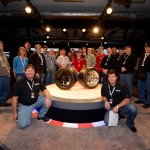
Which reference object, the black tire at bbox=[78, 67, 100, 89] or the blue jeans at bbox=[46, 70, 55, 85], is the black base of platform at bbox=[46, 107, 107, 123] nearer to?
the black tire at bbox=[78, 67, 100, 89]

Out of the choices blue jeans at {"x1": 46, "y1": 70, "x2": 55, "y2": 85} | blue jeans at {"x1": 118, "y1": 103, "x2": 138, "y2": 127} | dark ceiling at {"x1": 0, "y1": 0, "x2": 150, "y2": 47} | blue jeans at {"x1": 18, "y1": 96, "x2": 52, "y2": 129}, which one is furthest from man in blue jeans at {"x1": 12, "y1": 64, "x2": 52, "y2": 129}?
dark ceiling at {"x1": 0, "y1": 0, "x2": 150, "y2": 47}

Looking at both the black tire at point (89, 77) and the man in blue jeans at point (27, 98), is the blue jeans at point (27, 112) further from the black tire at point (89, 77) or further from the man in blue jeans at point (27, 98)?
the black tire at point (89, 77)

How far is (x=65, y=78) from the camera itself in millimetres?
4480

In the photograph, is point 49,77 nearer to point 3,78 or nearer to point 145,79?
point 3,78

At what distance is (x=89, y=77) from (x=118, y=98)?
117cm

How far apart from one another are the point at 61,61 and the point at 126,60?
6.58ft

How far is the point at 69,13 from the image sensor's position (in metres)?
7.30

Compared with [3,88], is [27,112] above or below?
below

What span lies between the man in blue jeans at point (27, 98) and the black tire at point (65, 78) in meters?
0.82

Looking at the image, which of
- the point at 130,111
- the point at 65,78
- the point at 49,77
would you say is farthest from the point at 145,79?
the point at 49,77

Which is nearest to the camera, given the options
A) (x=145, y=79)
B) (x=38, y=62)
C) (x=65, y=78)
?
(x=65, y=78)

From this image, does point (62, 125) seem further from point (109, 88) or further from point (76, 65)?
point (76, 65)

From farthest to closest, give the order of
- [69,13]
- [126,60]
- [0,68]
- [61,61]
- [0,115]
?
[69,13], [61,61], [126,60], [0,68], [0,115]

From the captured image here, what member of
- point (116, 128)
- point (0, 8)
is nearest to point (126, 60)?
point (116, 128)
